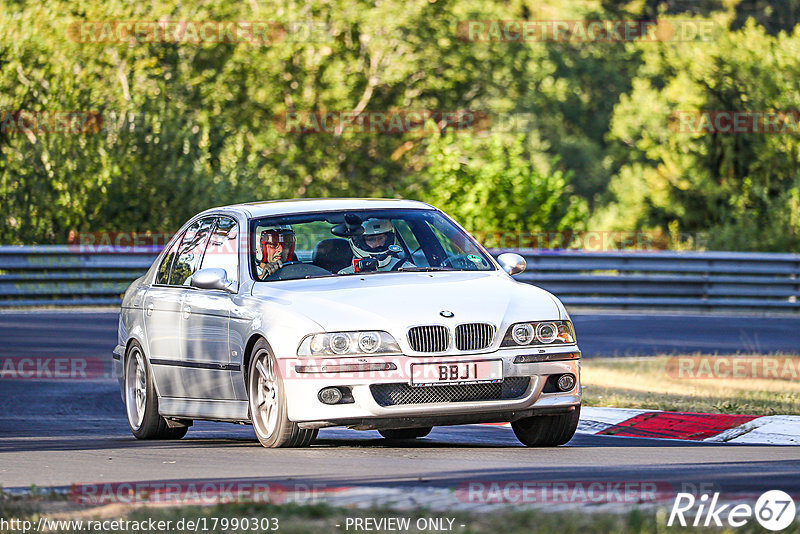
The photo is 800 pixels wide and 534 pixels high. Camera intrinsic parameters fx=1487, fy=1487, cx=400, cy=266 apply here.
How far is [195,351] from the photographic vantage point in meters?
9.80

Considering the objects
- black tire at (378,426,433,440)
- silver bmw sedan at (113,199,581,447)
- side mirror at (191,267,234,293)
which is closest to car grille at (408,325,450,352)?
silver bmw sedan at (113,199,581,447)

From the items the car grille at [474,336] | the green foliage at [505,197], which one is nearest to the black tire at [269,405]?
the car grille at [474,336]

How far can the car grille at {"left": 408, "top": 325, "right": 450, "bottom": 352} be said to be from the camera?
849 centimetres

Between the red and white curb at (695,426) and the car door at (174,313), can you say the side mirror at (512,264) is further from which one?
the car door at (174,313)

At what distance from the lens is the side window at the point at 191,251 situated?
10.3m

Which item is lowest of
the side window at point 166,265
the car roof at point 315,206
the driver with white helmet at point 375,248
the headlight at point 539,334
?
the headlight at point 539,334

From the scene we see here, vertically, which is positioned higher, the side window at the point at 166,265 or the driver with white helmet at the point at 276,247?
the driver with white helmet at the point at 276,247

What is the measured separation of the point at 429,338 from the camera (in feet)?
27.9

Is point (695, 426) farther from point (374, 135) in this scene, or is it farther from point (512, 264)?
point (374, 135)

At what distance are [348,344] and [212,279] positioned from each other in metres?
1.29

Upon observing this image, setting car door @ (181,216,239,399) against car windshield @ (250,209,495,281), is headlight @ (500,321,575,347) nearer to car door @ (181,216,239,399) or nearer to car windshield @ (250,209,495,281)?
car windshield @ (250,209,495,281)

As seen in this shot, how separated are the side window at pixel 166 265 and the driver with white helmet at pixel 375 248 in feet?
5.55

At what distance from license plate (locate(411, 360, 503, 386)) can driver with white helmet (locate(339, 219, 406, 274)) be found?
3.98 ft

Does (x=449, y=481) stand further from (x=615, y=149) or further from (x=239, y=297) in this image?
(x=615, y=149)
